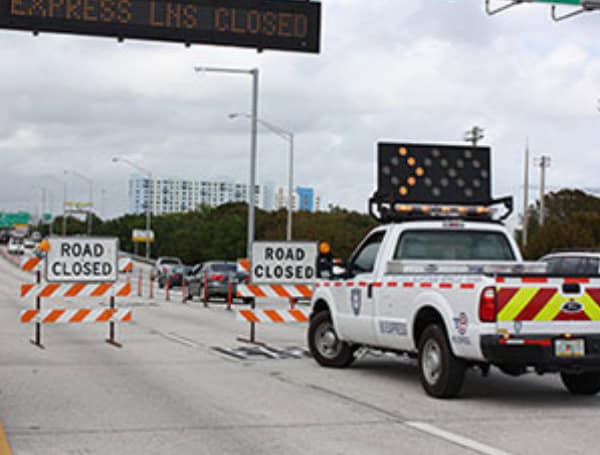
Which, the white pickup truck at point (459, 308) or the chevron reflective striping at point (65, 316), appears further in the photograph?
the chevron reflective striping at point (65, 316)

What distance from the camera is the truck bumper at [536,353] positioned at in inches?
428

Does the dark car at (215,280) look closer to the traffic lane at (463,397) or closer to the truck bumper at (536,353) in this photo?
the traffic lane at (463,397)

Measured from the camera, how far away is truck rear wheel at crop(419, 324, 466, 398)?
455 inches

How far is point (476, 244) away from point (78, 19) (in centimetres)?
664

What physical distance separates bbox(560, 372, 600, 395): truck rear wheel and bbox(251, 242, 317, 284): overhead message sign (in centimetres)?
741

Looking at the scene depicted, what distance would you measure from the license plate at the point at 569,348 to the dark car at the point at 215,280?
26612 millimetres

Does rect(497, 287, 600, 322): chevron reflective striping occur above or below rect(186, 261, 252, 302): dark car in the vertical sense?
above

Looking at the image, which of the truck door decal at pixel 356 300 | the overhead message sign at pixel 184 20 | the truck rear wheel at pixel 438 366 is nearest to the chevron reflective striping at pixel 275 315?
the truck door decal at pixel 356 300

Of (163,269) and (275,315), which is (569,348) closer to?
(275,315)

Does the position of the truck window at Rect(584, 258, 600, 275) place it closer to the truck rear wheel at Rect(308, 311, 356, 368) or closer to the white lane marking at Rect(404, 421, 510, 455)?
the truck rear wheel at Rect(308, 311, 356, 368)

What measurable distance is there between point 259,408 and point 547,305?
10.8ft

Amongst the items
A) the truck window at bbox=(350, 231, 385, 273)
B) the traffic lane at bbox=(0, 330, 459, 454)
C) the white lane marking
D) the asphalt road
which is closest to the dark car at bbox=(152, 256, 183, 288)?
the asphalt road

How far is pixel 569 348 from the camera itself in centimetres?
Result: 1114

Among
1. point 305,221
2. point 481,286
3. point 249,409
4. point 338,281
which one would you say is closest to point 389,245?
point 338,281
